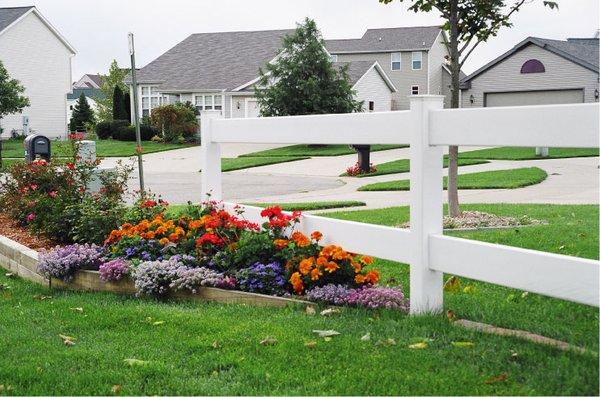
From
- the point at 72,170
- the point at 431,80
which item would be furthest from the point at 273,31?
the point at 72,170

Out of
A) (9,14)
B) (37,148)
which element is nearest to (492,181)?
(37,148)

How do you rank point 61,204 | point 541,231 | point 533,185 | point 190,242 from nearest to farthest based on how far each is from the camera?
point 190,242
point 541,231
point 61,204
point 533,185

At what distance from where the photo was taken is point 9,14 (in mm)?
54031

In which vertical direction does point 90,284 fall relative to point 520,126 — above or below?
below

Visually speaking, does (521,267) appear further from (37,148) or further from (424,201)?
(37,148)

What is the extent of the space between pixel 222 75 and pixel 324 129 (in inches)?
1722

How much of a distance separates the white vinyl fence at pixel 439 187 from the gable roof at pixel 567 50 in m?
36.6

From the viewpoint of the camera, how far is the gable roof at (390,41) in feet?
190

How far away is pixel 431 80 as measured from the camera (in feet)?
191

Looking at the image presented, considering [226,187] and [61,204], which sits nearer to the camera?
[61,204]

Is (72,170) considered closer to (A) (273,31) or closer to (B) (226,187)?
(B) (226,187)

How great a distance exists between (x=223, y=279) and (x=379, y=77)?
46865mm

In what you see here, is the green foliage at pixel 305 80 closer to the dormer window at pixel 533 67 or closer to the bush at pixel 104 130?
the dormer window at pixel 533 67

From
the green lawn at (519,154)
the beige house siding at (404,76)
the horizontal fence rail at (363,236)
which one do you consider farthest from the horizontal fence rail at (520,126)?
the beige house siding at (404,76)
